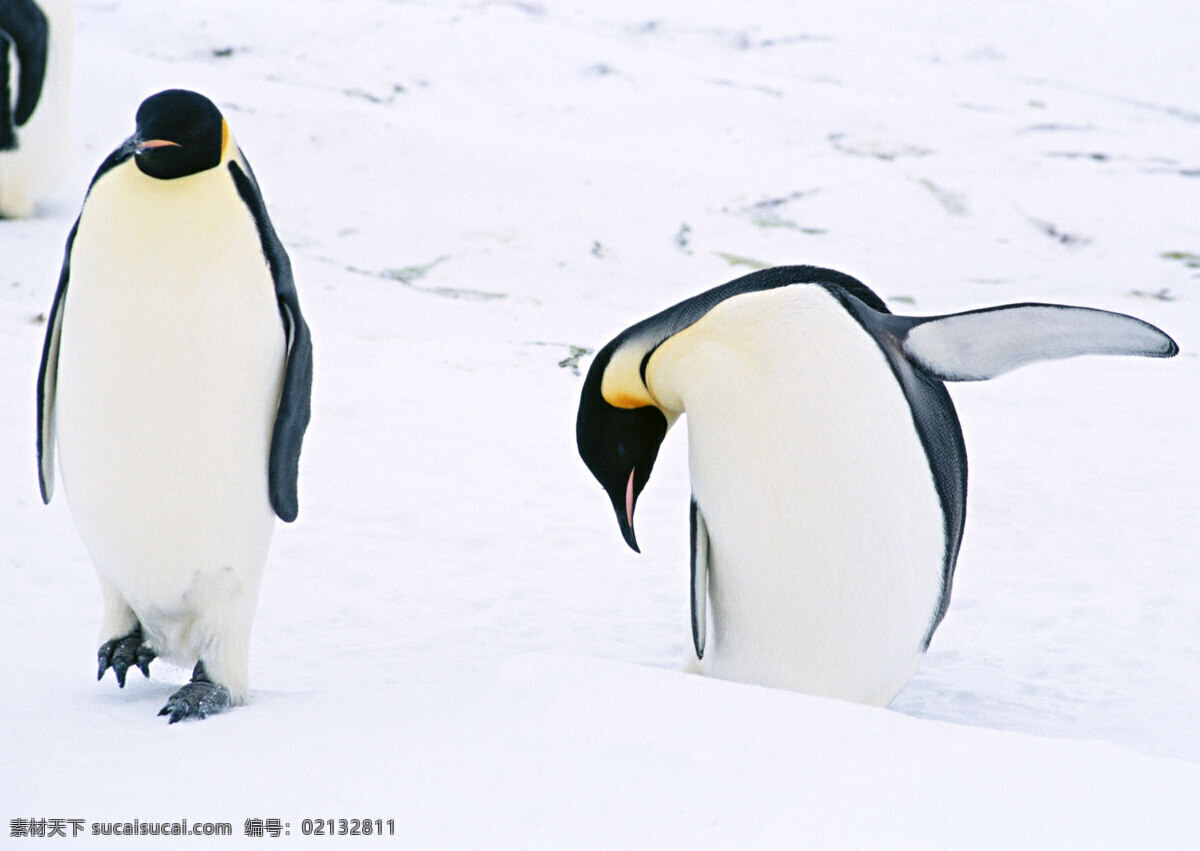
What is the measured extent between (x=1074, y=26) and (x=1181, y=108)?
2115mm

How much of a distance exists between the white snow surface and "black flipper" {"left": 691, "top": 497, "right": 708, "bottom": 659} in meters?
0.23

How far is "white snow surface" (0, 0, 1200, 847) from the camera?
44.9 inches

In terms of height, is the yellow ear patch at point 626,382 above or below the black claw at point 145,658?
above

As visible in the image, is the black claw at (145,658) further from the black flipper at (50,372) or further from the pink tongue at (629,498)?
the pink tongue at (629,498)

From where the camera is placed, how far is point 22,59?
4.89 meters

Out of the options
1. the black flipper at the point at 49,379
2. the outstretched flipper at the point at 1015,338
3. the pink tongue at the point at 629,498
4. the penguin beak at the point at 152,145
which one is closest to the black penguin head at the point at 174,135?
the penguin beak at the point at 152,145

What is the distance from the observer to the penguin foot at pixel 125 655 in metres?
1.81

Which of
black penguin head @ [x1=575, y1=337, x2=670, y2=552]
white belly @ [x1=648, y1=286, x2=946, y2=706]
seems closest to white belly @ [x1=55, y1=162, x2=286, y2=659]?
black penguin head @ [x1=575, y1=337, x2=670, y2=552]

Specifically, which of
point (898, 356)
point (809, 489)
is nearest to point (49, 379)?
point (809, 489)

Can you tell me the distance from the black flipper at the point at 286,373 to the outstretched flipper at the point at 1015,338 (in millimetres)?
947

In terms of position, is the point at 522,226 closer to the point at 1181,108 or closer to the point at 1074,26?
the point at 1181,108

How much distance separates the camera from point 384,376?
12.8 feet

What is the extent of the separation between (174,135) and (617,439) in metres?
0.90

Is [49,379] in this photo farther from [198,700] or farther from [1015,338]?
[1015,338]
